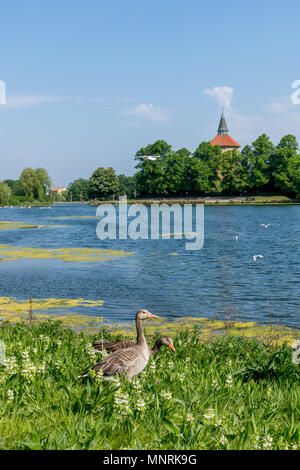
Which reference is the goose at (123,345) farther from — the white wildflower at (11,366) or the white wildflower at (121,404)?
the white wildflower at (121,404)

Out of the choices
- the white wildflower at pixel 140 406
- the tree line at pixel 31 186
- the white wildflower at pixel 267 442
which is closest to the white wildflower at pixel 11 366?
the white wildflower at pixel 140 406

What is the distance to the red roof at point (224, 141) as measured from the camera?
173 metres

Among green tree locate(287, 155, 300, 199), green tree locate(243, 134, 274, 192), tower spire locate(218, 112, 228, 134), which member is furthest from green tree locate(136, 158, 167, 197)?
tower spire locate(218, 112, 228, 134)

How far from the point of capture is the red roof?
173375mm

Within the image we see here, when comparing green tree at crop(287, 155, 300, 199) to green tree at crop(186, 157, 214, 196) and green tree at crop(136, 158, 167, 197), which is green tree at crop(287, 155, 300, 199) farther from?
green tree at crop(136, 158, 167, 197)

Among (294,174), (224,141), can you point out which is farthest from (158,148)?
(294,174)

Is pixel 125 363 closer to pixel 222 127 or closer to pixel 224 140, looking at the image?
pixel 224 140

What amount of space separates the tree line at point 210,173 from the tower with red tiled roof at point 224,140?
26663 mm

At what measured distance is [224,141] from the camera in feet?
573

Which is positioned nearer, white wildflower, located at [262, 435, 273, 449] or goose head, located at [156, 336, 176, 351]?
white wildflower, located at [262, 435, 273, 449]

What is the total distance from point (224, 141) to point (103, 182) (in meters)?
46.4

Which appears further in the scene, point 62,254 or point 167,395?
point 62,254

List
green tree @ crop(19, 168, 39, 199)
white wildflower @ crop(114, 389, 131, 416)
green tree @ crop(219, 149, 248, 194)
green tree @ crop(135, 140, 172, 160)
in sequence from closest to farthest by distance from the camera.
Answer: white wildflower @ crop(114, 389, 131, 416) < green tree @ crop(219, 149, 248, 194) < green tree @ crop(19, 168, 39, 199) < green tree @ crop(135, 140, 172, 160)
